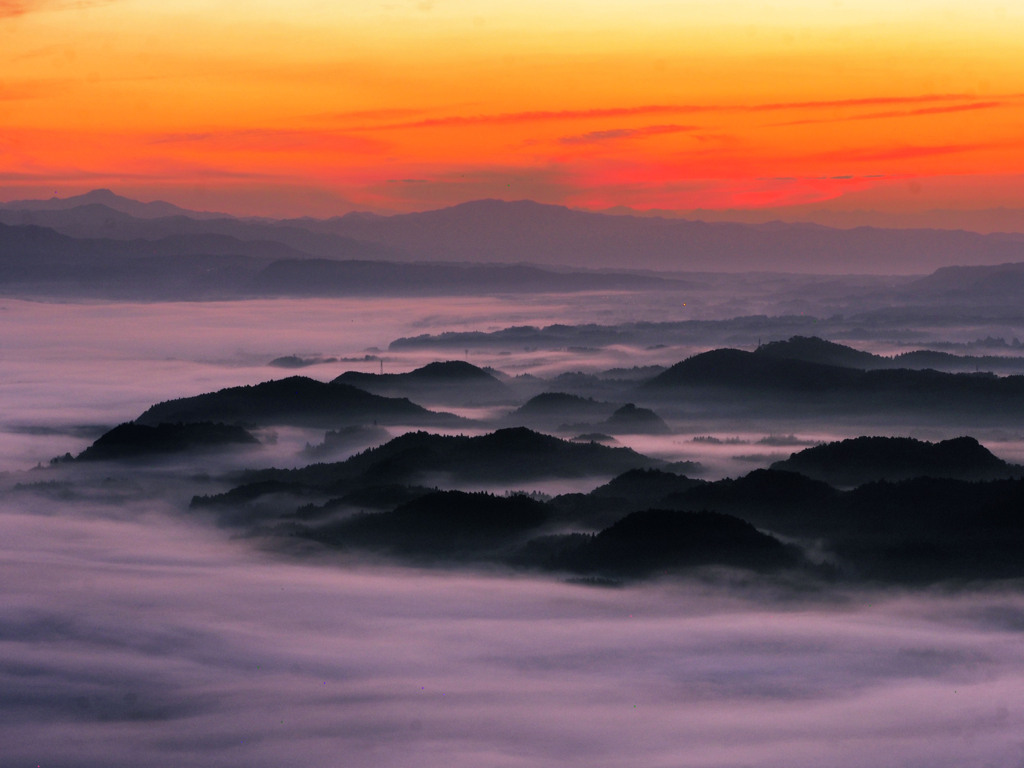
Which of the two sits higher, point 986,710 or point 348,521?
point 348,521

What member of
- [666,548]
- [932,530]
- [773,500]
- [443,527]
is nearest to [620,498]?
[666,548]

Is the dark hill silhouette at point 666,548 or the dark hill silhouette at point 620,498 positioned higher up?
the dark hill silhouette at point 620,498

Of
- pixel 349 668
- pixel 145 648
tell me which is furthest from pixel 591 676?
pixel 145 648

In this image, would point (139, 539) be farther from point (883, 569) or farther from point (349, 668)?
point (883, 569)

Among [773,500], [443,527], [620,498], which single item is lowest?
[443,527]

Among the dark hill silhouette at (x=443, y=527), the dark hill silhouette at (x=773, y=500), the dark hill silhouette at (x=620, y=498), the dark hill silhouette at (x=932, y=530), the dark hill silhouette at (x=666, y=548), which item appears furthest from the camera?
the dark hill silhouette at (x=773, y=500)

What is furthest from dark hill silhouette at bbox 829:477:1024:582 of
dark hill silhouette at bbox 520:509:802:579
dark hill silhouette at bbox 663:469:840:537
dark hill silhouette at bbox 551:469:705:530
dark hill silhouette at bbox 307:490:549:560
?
dark hill silhouette at bbox 307:490:549:560

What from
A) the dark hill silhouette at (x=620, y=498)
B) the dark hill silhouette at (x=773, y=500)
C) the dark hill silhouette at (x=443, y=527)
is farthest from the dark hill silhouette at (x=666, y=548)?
the dark hill silhouette at (x=773, y=500)

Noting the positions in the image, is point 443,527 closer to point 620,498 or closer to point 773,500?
point 620,498

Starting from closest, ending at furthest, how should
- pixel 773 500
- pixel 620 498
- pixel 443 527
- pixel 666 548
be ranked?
1. pixel 666 548
2. pixel 443 527
3. pixel 620 498
4. pixel 773 500

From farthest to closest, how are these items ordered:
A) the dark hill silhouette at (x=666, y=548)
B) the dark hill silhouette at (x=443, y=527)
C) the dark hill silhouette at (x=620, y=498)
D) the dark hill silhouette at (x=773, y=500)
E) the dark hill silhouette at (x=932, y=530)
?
the dark hill silhouette at (x=773, y=500) < the dark hill silhouette at (x=620, y=498) < the dark hill silhouette at (x=443, y=527) < the dark hill silhouette at (x=932, y=530) < the dark hill silhouette at (x=666, y=548)

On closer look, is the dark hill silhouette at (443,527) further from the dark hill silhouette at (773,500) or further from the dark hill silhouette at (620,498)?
the dark hill silhouette at (773,500)
